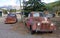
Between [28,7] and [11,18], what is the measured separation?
2974 mm

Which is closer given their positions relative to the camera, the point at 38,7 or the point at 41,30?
the point at 41,30

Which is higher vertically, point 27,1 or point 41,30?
point 27,1

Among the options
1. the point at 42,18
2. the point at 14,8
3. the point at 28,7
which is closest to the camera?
the point at 42,18

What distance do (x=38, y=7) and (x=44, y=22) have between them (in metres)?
11.1

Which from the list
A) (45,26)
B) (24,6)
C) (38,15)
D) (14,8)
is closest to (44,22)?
(45,26)

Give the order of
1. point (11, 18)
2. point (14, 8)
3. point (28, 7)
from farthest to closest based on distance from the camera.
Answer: point (14, 8), point (28, 7), point (11, 18)

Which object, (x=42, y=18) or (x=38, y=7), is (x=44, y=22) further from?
(x=38, y=7)

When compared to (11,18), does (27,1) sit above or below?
above

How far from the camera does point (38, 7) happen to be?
2436 centimetres

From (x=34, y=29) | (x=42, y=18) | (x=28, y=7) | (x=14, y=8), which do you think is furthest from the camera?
(x=14, y=8)

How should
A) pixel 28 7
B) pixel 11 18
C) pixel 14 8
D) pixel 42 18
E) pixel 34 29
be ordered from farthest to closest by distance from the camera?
1. pixel 14 8
2. pixel 28 7
3. pixel 11 18
4. pixel 42 18
5. pixel 34 29

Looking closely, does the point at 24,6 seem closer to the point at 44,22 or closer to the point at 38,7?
the point at 38,7

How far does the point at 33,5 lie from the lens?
963 inches

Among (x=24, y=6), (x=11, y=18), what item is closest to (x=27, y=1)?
(x=24, y=6)
